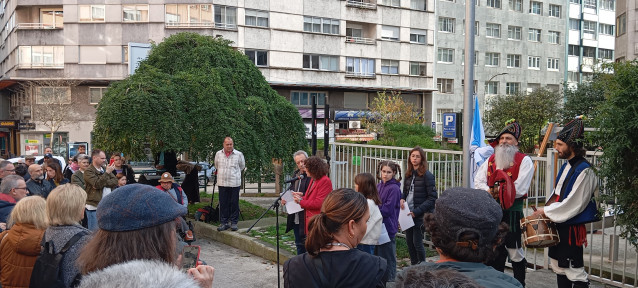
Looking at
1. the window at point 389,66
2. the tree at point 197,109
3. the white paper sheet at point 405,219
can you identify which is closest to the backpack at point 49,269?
the white paper sheet at point 405,219

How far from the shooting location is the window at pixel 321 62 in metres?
42.6

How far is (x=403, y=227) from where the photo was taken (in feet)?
24.1

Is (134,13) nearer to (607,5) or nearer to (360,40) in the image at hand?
(360,40)

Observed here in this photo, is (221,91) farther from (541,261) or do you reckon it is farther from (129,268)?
(129,268)

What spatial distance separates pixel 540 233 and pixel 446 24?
47670 mm

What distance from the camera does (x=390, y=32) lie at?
46.4 metres

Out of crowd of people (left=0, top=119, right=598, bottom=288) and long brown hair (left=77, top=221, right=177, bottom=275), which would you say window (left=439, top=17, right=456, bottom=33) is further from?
long brown hair (left=77, top=221, right=177, bottom=275)

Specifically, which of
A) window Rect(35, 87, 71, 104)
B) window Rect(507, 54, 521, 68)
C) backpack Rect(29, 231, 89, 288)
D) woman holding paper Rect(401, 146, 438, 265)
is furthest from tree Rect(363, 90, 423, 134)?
backpack Rect(29, 231, 89, 288)

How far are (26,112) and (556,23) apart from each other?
172 feet

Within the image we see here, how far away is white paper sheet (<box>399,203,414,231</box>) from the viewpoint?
7.34 meters

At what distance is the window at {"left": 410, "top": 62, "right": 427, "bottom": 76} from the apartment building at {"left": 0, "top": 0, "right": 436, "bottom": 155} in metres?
0.09

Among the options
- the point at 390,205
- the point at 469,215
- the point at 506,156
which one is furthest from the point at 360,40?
the point at 469,215

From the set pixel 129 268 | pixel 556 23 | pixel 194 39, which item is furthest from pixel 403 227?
pixel 556 23

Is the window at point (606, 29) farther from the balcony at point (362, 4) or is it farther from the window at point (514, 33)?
the balcony at point (362, 4)
